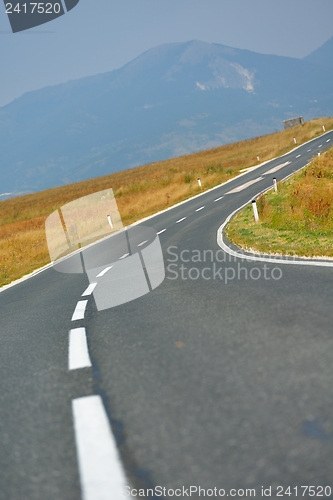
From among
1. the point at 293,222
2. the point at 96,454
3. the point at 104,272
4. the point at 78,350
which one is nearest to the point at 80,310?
the point at 78,350

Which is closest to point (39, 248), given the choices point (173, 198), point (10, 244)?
point (10, 244)

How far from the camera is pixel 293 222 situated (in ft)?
52.4

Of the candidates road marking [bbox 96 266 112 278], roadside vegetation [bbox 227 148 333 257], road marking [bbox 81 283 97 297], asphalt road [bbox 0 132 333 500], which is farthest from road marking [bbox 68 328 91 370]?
road marking [bbox 96 266 112 278]

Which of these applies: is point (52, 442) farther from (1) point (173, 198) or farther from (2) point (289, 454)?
(1) point (173, 198)

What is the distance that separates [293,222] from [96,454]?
43.7ft

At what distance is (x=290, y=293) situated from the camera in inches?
286

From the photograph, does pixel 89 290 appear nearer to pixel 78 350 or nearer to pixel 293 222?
pixel 78 350

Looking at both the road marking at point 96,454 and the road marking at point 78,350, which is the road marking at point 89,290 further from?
the road marking at point 96,454

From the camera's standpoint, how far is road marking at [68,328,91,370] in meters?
5.65

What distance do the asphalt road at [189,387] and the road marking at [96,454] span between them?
0.05m

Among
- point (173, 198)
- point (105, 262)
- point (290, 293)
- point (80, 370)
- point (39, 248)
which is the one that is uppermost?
point (80, 370)

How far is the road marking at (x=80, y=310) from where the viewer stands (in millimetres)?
8202

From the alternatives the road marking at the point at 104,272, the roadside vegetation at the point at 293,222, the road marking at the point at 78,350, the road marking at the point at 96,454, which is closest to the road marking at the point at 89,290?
the road marking at the point at 104,272

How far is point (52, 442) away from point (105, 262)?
443 inches
